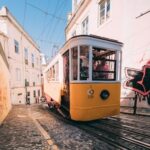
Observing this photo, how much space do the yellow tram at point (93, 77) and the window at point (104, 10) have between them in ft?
17.7

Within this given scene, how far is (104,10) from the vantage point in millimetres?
11000

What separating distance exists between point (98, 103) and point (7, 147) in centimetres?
309

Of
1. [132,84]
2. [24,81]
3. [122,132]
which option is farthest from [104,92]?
[24,81]

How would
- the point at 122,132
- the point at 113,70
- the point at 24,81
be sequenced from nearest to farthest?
the point at 122,132
the point at 113,70
the point at 24,81

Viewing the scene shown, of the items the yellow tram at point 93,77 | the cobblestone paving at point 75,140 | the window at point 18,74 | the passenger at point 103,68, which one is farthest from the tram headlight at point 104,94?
the window at point 18,74

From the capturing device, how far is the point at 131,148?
3.69m

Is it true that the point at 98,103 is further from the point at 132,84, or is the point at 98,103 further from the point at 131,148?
the point at 132,84

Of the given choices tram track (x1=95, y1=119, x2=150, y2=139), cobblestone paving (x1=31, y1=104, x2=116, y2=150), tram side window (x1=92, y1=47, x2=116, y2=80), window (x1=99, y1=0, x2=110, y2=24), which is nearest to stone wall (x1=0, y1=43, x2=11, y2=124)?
cobblestone paving (x1=31, y1=104, x2=116, y2=150)

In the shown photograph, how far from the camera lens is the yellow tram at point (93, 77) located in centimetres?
538

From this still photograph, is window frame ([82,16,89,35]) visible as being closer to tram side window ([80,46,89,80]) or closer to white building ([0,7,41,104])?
white building ([0,7,41,104])

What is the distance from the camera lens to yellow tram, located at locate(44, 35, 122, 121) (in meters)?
5.38

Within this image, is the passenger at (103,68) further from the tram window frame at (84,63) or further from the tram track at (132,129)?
the tram track at (132,129)

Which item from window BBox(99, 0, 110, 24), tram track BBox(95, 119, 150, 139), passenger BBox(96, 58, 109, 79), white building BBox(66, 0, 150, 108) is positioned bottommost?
tram track BBox(95, 119, 150, 139)

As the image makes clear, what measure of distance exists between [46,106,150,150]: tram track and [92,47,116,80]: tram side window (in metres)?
1.72
